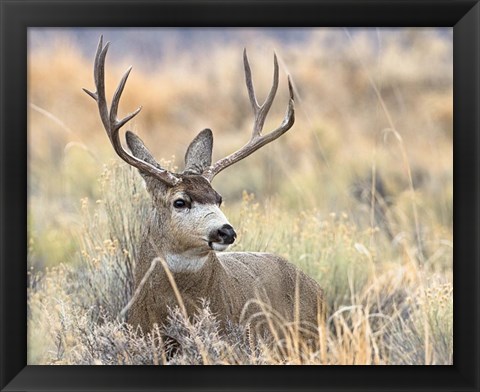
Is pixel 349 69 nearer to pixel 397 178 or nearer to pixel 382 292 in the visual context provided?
pixel 397 178

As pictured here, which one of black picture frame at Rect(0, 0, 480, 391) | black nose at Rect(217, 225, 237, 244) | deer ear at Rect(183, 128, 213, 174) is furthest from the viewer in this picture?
deer ear at Rect(183, 128, 213, 174)

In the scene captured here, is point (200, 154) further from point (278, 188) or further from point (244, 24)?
point (278, 188)

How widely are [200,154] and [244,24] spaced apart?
4.09 ft

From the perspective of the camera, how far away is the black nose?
7.20 metres

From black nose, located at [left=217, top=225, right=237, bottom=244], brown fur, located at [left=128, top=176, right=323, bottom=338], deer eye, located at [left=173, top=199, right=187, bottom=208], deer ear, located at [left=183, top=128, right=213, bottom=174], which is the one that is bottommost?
brown fur, located at [left=128, top=176, right=323, bottom=338]

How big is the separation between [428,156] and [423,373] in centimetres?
379

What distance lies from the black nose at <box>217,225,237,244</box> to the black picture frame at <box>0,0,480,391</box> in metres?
0.75

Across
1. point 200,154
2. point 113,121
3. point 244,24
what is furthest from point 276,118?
point 244,24

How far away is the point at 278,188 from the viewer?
11.2 meters

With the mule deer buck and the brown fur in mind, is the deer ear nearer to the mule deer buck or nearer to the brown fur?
the mule deer buck

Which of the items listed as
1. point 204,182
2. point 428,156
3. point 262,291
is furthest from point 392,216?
point 204,182

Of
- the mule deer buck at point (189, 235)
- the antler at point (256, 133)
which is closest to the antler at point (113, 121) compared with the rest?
the mule deer buck at point (189, 235)

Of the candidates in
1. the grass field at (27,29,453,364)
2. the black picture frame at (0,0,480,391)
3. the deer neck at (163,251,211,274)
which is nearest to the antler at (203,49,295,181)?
the deer neck at (163,251,211,274)
